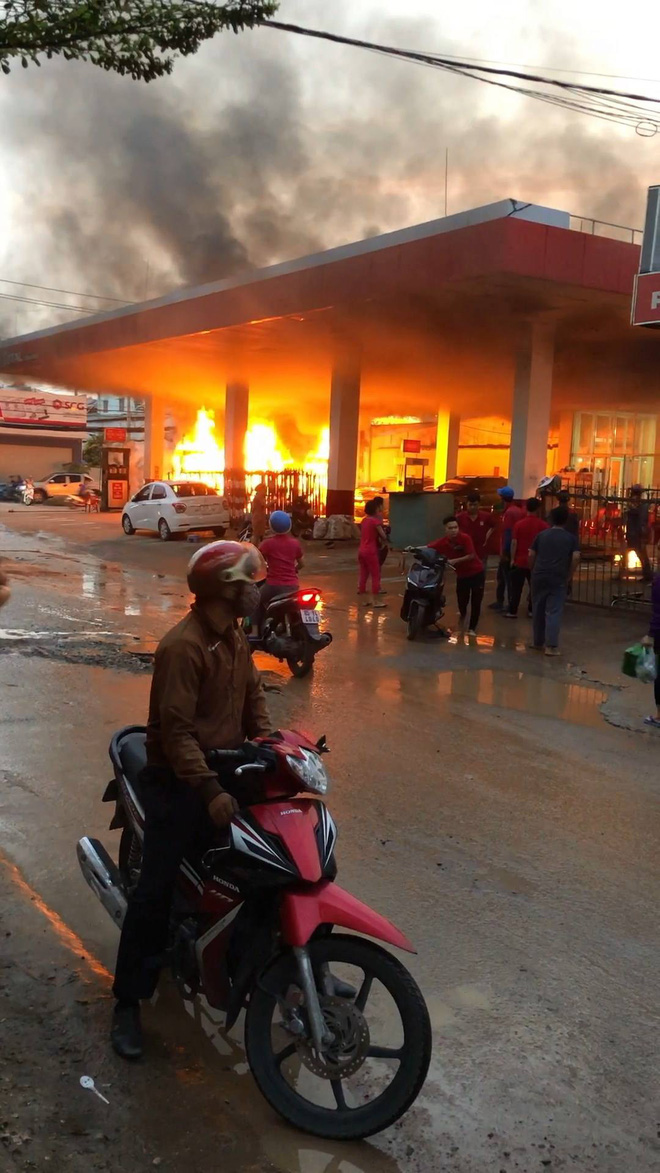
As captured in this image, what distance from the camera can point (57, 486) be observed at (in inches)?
1500

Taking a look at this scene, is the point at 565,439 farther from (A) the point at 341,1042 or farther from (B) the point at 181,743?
(A) the point at 341,1042

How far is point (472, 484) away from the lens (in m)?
27.5

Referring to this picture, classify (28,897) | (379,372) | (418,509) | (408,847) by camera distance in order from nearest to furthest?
(28,897), (408,847), (418,509), (379,372)

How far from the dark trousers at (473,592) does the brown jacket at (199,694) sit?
8.10 meters

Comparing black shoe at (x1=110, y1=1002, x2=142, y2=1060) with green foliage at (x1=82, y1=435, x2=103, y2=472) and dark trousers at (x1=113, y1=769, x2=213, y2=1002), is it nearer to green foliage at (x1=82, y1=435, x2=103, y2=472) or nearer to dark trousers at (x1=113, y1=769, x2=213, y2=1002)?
dark trousers at (x1=113, y1=769, x2=213, y2=1002)

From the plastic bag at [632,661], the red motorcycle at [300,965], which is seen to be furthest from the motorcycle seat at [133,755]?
the plastic bag at [632,661]

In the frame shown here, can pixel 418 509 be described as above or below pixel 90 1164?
above

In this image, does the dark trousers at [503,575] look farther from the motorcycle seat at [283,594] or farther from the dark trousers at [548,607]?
the motorcycle seat at [283,594]

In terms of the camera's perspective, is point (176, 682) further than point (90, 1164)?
Yes

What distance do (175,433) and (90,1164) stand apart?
39961 mm

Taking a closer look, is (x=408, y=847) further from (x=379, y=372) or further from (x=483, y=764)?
(x=379, y=372)

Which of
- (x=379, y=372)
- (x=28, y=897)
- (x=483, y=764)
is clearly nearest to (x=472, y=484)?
(x=379, y=372)

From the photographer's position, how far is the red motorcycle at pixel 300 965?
2.54m

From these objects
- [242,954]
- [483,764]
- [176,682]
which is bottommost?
[483,764]
